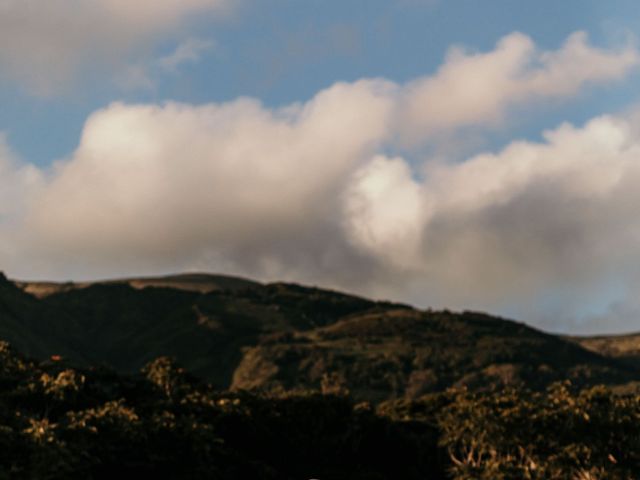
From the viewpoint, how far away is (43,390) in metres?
68.2

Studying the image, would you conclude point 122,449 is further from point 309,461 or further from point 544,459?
point 544,459

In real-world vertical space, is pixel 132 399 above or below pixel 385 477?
above

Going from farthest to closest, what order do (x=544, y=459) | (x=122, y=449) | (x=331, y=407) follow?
(x=331, y=407) < (x=544, y=459) < (x=122, y=449)

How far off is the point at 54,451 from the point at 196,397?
26.2 m

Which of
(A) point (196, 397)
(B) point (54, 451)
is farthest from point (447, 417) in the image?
(B) point (54, 451)

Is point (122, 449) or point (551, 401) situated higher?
point (551, 401)

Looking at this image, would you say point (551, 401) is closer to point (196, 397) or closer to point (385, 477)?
point (385, 477)

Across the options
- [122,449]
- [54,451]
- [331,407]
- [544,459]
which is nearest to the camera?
[54,451]

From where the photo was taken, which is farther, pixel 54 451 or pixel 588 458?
pixel 588 458

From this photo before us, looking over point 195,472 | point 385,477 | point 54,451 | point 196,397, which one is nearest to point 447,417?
point 385,477

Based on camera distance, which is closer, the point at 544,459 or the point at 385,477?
the point at 544,459

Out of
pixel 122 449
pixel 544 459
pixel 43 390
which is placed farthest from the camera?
pixel 544 459

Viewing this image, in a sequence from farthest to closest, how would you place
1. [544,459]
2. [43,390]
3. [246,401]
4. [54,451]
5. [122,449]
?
1. [246,401]
2. [544,459]
3. [43,390]
4. [122,449]
5. [54,451]

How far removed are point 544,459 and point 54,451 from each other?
3751 cm
